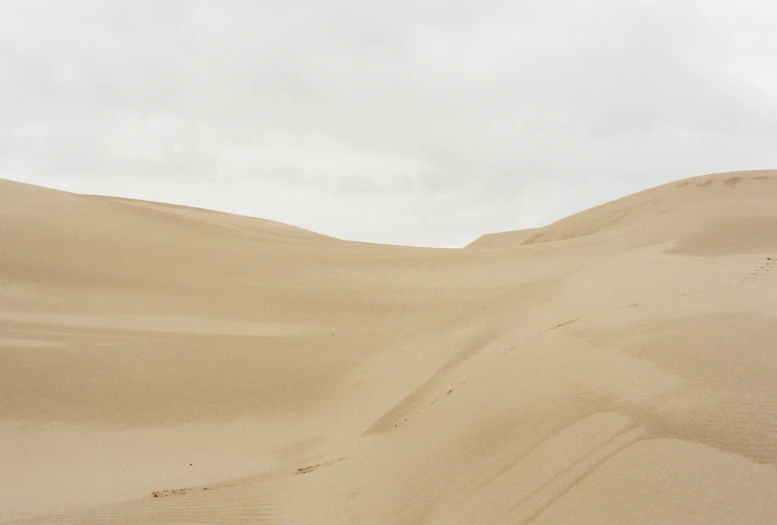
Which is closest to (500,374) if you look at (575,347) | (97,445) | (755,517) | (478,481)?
(575,347)

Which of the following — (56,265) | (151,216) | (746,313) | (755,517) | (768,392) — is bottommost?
(755,517)

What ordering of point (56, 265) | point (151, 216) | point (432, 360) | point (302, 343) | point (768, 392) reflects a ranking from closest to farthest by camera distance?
1. point (768, 392)
2. point (432, 360)
3. point (302, 343)
4. point (56, 265)
5. point (151, 216)

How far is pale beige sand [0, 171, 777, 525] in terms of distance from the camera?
14.7 ft

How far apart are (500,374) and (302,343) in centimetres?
483

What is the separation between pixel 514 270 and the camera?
13984 mm

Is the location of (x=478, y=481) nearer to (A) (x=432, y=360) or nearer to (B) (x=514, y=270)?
(A) (x=432, y=360)

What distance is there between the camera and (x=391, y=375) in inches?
375

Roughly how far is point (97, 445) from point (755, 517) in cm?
683

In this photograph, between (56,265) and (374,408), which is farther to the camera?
(56,265)

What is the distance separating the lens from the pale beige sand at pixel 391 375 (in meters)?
4.48

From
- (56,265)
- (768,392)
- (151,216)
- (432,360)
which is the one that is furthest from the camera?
(151,216)

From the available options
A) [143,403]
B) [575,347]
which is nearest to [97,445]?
[143,403]

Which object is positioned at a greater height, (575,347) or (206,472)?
(575,347)

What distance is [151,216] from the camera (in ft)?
61.3
